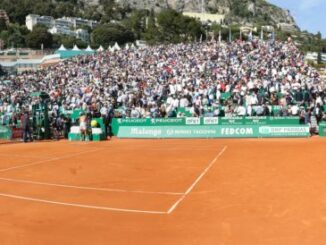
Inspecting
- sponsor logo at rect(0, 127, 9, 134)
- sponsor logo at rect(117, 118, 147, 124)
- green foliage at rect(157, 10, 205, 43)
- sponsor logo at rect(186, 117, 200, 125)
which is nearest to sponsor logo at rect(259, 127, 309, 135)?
sponsor logo at rect(186, 117, 200, 125)

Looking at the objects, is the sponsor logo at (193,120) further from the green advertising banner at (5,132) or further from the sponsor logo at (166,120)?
the green advertising banner at (5,132)

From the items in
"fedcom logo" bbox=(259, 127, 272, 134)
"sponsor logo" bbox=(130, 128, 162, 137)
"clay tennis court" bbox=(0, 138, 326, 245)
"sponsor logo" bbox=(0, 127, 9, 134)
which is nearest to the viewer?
"clay tennis court" bbox=(0, 138, 326, 245)

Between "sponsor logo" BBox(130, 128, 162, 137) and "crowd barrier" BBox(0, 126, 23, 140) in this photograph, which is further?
"crowd barrier" BBox(0, 126, 23, 140)

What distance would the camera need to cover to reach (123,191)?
1427 cm

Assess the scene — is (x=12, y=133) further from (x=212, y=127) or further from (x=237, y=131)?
(x=237, y=131)

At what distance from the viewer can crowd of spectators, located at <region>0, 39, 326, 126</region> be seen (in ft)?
109

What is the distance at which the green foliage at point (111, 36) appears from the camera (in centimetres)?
17462

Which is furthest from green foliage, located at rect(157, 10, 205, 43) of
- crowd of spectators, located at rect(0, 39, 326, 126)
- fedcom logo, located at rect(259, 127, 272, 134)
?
fedcom logo, located at rect(259, 127, 272, 134)

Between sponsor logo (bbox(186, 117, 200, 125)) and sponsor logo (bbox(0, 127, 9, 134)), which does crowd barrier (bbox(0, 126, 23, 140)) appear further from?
sponsor logo (bbox(186, 117, 200, 125))

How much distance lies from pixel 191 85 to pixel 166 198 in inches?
978

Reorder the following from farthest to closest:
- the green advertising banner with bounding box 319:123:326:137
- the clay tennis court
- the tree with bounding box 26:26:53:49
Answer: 1. the tree with bounding box 26:26:53:49
2. the green advertising banner with bounding box 319:123:326:137
3. the clay tennis court

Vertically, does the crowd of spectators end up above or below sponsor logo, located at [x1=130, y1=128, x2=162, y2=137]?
above

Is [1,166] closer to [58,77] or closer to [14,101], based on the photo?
[14,101]

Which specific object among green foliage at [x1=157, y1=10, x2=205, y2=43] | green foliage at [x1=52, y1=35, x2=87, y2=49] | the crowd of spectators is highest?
green foliage at [x1=52, y1=35, x2=87, y2=49]
